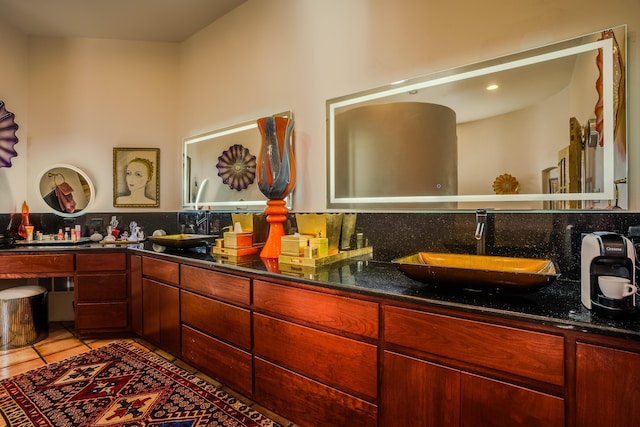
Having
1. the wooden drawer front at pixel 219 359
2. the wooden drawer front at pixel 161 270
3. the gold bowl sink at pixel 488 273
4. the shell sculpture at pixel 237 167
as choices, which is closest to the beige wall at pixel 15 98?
the wooden drawer front at pixel 161 270

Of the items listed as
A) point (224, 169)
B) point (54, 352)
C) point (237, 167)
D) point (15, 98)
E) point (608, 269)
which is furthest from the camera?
point (15, 98)

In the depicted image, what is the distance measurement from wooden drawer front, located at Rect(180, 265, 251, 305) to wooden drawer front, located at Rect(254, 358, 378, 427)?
0.37 metres

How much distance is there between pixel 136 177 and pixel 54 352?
1742 millimetres

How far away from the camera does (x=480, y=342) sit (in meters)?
1.16

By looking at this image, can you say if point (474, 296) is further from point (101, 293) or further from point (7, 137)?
point (7, 137)

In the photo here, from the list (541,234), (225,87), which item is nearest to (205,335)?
(541,234)

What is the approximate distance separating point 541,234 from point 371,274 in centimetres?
82

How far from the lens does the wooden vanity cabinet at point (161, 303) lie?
7.97 ft

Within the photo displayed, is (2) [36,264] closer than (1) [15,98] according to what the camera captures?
Yes

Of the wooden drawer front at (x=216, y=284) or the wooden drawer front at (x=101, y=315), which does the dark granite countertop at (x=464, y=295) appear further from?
the wooden drawer front at (x=101, y=315)

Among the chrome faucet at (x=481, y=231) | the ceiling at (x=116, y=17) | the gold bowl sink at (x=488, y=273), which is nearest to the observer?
the gold bowl sink at (x=488, y=273)

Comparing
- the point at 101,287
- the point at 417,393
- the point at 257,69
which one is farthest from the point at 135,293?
the point at 417,393

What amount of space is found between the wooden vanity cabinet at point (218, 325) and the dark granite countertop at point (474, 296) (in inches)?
7.2

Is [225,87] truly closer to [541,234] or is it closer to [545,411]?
[541,234]
